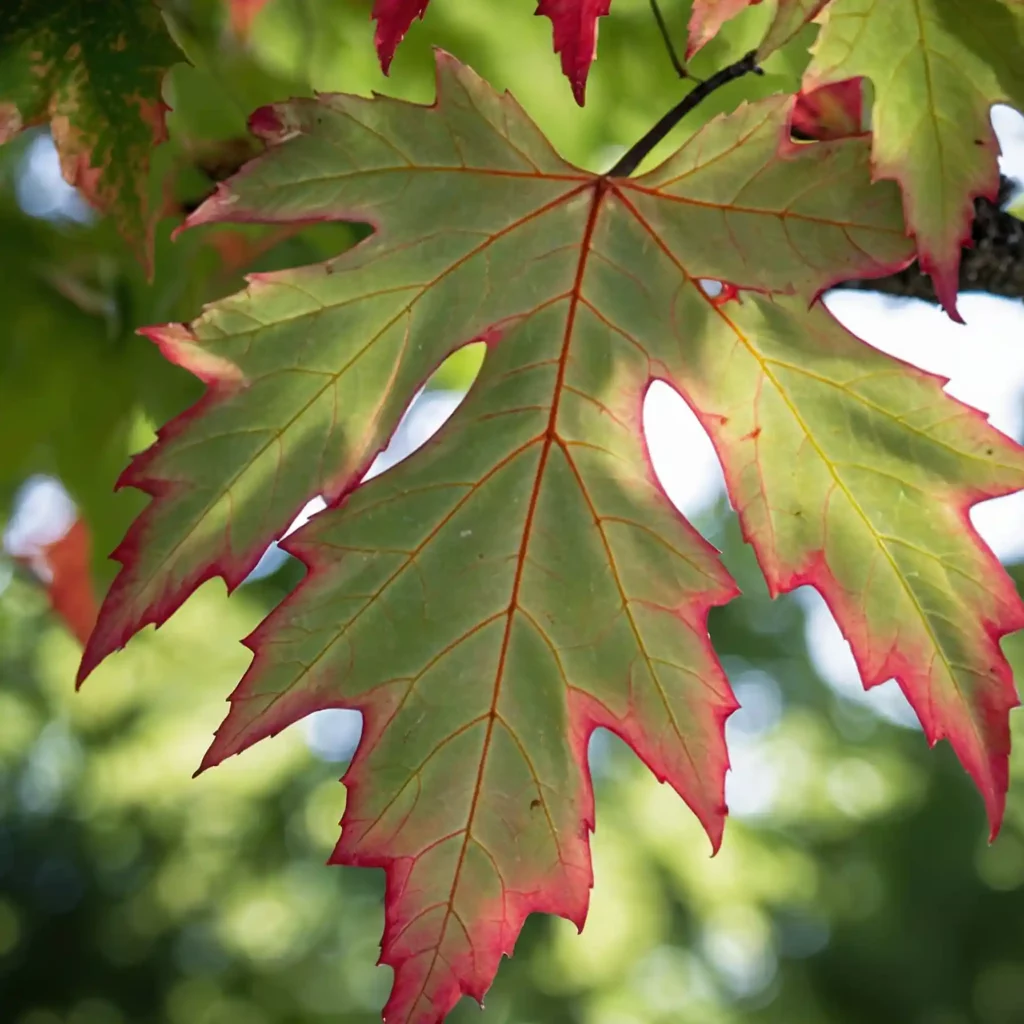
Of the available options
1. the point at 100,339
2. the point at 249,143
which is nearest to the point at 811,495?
the point at 249,143

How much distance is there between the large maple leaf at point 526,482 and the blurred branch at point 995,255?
0.13 m

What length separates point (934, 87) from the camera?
0.40 m

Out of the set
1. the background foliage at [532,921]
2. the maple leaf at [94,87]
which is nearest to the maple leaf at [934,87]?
the maple leaf at [94,87]

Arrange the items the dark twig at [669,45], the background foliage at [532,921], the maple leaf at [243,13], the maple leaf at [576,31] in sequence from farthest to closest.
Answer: the background foliage at [532,921]
the maple leaf at [243,13]
the dark twig at [669,45]
the maple leaf at [576,31]

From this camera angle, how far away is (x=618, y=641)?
0.45 meters

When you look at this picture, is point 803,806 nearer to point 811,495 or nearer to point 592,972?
point 592,972

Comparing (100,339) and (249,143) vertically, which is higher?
(249,143)

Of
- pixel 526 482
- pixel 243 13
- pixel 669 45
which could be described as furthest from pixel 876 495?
pixel 243 13

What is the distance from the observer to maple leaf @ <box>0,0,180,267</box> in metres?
0.49

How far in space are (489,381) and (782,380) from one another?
0.44 ft

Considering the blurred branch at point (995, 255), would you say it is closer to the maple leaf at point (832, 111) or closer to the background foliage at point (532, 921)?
the maple leaf at point (832, 111)

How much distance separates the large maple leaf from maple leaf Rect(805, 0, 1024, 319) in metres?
0.03

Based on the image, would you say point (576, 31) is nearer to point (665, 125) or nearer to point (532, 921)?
point (665, 125)

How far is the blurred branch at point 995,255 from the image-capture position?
52 cm
